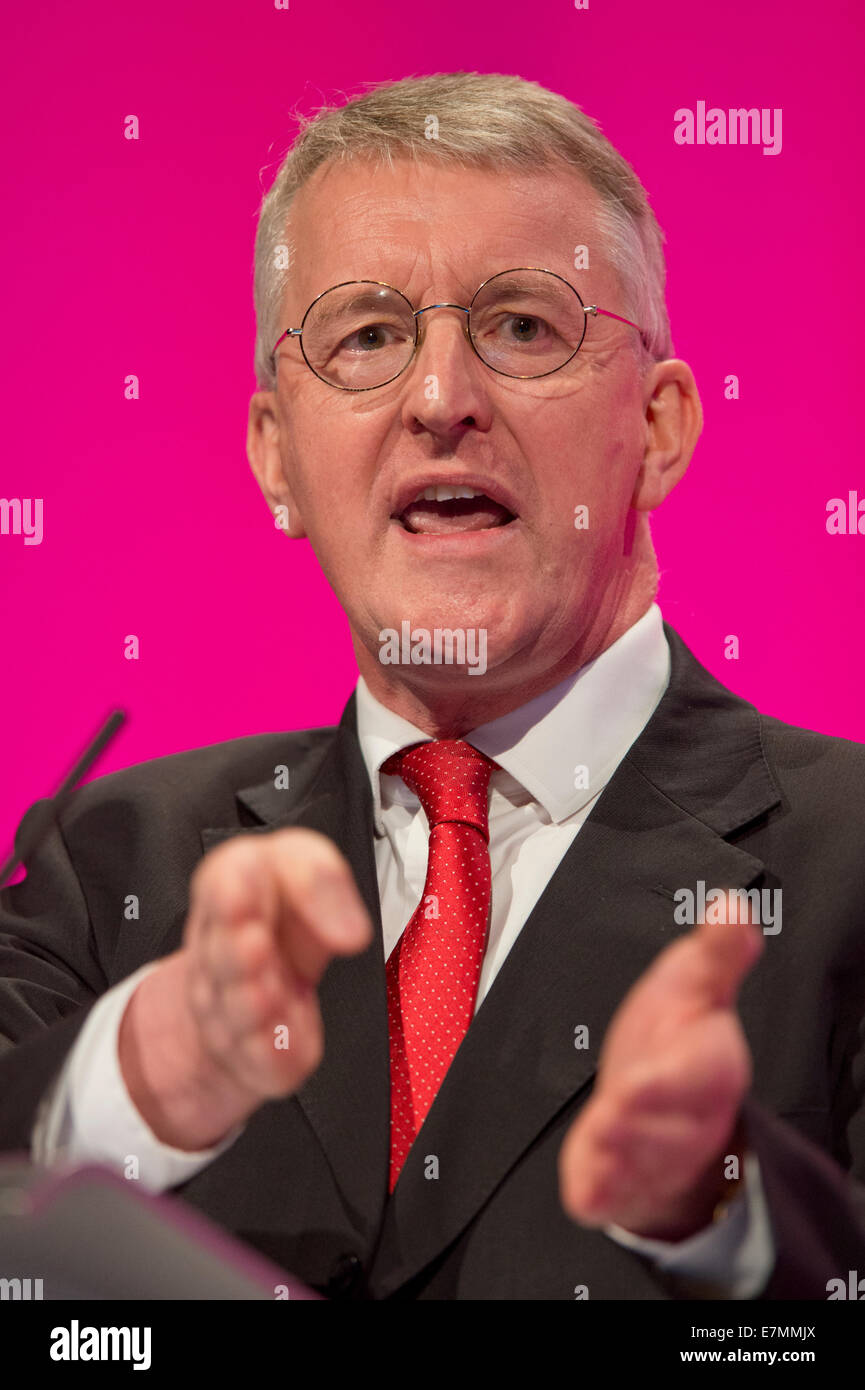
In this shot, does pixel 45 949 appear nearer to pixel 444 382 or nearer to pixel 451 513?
pixel 451 513

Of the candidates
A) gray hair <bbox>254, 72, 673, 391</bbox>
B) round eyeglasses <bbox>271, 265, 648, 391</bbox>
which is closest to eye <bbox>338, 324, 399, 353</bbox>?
round eyeglasses <bbox>271, 265, 648, 391</bbox>

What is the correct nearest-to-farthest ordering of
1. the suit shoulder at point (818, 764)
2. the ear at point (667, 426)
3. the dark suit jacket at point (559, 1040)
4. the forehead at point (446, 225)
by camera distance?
the dark suit jacket at point (559, 1040), the suit shoulder at point (818, 764), the forehead at point (446, 225), the ear at point (667, 426)

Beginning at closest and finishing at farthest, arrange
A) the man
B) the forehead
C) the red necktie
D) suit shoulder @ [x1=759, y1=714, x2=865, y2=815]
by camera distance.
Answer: the man < the red necktie < suit shoulder @ [x1=759, y1=714, x2=865, y2=815] < the forehead

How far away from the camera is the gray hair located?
1.61 metres

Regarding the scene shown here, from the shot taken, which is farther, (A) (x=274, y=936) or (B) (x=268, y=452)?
(B) (x=268, y=452)

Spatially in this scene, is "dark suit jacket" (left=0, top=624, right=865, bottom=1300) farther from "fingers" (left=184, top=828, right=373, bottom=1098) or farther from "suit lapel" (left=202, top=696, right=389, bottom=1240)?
"fingers" (left=184, top=828, right=373, bottom=1098)

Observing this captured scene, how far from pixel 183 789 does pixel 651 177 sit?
39.1 inches

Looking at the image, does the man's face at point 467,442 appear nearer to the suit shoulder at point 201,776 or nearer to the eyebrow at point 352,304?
the eyebrow at point 352,304

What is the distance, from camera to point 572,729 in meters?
1.57

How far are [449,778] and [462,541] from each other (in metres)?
0.24

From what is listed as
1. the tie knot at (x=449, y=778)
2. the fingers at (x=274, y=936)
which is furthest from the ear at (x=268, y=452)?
the fingers at (x=274, y=936)

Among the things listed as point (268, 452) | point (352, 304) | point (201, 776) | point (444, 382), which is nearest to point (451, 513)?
point (444, 382)

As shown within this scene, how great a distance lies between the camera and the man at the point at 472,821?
1049mm
